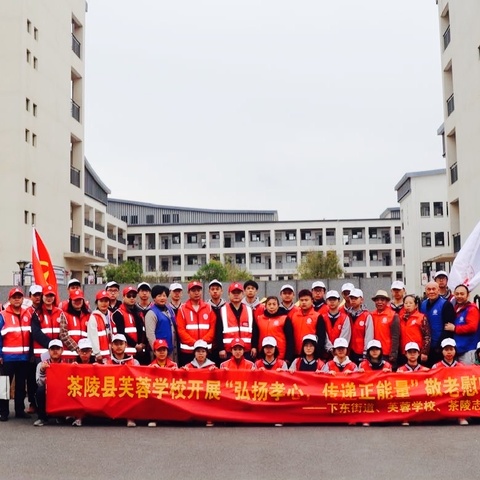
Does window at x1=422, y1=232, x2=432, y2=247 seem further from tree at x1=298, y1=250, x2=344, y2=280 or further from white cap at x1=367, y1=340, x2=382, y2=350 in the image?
white cap at x1=367, y1=340, x2=382, y2=350

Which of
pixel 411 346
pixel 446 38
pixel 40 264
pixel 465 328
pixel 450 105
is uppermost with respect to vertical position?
pixel 446 38

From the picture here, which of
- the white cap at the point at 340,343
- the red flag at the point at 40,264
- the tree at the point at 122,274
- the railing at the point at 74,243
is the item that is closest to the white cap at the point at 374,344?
the white cap at the point at 340,343

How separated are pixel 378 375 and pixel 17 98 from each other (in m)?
24.5

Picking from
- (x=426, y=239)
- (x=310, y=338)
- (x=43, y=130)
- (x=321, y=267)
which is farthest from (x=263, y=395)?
(x=321, y=267)

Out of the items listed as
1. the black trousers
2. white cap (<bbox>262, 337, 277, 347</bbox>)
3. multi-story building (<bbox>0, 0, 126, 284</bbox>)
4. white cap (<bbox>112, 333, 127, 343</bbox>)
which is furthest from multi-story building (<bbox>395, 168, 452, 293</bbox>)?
the black trousers

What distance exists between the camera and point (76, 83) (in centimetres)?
3725

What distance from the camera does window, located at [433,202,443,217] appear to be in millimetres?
63312

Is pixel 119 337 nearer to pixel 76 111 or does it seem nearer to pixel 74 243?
pixel 74 243

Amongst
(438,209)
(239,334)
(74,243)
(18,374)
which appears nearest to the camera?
(18,374)

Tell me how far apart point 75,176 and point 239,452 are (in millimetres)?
30230

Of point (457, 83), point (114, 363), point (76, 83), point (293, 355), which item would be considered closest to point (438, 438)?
point (293, 355)

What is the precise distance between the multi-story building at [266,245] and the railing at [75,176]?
4417 cm

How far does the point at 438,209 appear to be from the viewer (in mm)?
Result: 63469

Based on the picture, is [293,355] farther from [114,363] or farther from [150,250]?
[150,250]
